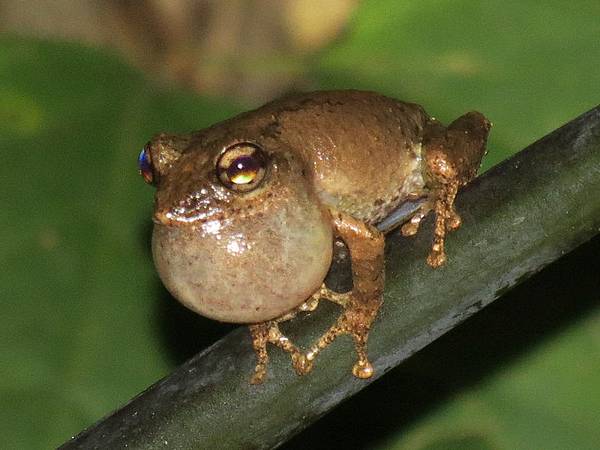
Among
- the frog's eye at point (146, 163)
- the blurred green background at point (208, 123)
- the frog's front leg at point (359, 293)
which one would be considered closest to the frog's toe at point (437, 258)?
the frog's front leg at point (359, 293)

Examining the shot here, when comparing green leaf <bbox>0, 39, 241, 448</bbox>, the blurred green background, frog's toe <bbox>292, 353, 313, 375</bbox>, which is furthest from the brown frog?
green leaf <bbox>0, 39, 241, 448</bbox>

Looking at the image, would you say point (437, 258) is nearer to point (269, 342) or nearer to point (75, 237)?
point (269, 342)

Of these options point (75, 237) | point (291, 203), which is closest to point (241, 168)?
point (291, 203)

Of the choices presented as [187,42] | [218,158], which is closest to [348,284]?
[218,158]

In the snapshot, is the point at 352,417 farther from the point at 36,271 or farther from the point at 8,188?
the point at 8,188

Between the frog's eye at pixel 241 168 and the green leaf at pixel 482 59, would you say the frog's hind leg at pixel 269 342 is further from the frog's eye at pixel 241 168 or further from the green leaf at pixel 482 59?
the green leaf at pixel 482 59

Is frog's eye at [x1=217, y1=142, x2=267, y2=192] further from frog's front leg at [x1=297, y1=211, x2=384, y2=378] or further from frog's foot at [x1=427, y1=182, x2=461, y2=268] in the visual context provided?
frog's foot at [x1=427, y1=182, x2=461, y2=268]

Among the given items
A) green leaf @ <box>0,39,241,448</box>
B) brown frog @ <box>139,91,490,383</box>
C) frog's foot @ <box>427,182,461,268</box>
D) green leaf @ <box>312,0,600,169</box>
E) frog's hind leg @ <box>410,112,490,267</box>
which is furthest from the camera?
green leaf @ <box>312,0,600,169</box>

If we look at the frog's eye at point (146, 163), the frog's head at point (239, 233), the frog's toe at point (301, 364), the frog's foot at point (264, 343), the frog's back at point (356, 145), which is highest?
the frog's eye at point (146, 163)
